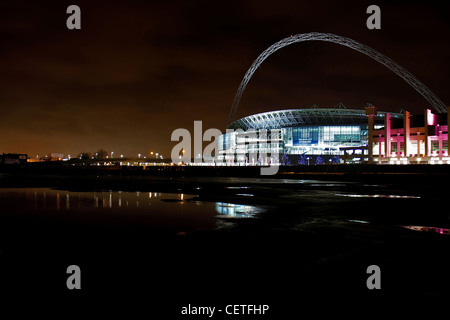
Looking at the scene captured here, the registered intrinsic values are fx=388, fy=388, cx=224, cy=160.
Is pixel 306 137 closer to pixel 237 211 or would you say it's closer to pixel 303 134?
pixel 303 134

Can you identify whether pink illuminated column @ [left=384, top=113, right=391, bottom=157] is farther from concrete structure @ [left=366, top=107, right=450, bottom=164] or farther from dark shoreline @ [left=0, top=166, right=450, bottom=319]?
dark shoreline @ [left=0, top=166, right=450, bottom=319]

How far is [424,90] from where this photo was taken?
10981cm

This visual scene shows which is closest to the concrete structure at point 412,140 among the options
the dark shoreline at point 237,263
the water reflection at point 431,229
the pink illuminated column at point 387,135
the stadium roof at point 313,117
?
the pink illuminated column at point 387,135

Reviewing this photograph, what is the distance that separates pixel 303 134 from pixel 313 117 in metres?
10.1

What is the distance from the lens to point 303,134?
141875 mm

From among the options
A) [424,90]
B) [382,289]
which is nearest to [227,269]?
[382,289]

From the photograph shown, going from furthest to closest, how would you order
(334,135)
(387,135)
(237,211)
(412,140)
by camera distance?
(334,135) → (387,135) → (412,140) → (237,211)

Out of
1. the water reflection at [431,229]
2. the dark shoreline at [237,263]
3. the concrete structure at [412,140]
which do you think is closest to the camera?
the dark shoreline at [237,263]

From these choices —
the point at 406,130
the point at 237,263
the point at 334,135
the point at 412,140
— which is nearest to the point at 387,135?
the point at 406,130

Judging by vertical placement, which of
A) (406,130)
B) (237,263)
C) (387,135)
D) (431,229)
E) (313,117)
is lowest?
(431,229)

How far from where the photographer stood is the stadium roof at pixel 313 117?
144250 mm

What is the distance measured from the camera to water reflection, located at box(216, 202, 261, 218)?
17.4 m

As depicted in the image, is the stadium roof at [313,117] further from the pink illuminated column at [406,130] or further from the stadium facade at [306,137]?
the pink illuminated column at [406,130]

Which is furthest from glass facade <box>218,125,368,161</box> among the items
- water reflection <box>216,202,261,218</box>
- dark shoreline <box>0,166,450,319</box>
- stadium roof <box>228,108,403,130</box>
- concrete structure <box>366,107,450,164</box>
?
dark shoreline <box>0,166,450,319</box>
